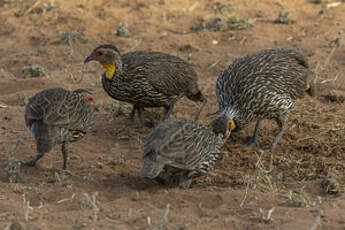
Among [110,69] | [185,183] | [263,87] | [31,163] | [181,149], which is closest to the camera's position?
[181,149]

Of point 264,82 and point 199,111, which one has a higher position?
point 264,82

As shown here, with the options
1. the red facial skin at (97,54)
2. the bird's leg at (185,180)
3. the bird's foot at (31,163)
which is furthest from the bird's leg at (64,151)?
the red facial skin at (97,54)

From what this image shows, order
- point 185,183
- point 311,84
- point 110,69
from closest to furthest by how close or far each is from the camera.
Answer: point 185,183 < point 110,69 < point 311,84

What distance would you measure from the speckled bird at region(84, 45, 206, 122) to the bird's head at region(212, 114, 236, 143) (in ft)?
3.77

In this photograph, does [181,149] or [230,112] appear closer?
[181,149]

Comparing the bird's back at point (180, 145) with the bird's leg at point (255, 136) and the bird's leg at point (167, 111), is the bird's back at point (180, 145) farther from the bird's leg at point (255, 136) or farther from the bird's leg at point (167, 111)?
the bird's leg at point (167, 111)

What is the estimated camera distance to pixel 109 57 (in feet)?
25.5

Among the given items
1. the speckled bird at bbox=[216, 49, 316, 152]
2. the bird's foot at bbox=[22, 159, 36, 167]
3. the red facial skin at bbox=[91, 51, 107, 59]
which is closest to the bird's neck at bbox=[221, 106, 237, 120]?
the speckled bird at bbox=[216, 49, 316, 152]

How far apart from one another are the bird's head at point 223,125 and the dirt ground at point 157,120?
0.44 m

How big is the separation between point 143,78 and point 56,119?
67.9 inches

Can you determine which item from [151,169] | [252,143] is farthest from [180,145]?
[252,143]

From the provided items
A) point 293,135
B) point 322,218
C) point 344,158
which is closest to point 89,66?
point 293,135

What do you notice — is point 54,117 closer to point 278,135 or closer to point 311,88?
point 278,135

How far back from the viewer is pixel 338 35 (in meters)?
11.3
